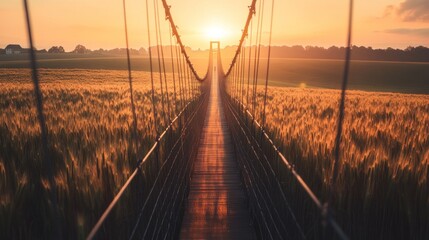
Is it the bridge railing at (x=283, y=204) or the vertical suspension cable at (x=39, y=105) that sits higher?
the vertical suspension cable at (x=39, y=105)

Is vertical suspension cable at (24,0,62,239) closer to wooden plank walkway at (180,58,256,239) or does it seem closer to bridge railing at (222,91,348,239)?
bridge railing at (222,91,348,239)

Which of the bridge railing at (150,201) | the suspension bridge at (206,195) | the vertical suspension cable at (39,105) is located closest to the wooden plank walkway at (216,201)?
the suspension bridge at (206,195)

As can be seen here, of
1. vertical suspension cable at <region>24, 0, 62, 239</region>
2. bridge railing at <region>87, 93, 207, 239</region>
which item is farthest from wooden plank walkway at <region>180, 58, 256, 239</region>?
vertical suspension cable at <region>24, 0, 62, 239</region>

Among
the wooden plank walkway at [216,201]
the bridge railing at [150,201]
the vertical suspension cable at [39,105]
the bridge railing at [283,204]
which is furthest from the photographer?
the wooden plank walkway at [216,201]

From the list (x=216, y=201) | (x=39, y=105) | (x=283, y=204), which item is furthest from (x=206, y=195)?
(x=39, y=105)

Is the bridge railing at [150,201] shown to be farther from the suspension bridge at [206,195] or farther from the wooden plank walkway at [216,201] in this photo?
the wooden plank walkway at [216,201]

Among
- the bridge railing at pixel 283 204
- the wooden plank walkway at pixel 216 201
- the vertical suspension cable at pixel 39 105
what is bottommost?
the wooden plank walkway at pixel 216 201

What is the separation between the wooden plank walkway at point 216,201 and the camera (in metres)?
3.70

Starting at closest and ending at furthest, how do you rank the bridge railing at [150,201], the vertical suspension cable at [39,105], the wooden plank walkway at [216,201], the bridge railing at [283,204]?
1. the vertical suspension cable at [39,105]
2. the bridge railing at [150,201]
3. the bridge railing at [283,204]
4. the wooden plank walkway at [216,201]

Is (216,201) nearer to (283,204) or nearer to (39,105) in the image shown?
(283,204)

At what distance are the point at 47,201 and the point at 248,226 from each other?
7.92 feet

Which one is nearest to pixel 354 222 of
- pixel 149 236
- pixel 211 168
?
pixel 149 236

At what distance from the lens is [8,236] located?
167 centimetres

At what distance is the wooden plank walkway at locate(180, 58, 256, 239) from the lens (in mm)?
3703
